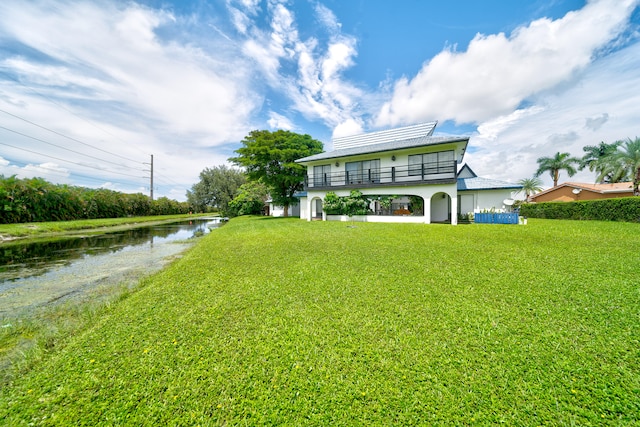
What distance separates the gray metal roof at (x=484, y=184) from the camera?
672 inches

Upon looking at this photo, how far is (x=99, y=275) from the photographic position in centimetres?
704

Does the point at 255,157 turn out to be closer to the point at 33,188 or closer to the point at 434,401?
the point at 33,188

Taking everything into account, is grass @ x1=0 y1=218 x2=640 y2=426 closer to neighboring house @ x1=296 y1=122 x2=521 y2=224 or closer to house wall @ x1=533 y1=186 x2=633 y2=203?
neighboring house @ x1=296 y1=122 x2=521 y2=224

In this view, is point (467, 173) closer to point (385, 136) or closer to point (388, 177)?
point (385, 136)

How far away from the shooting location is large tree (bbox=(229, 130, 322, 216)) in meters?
22.3

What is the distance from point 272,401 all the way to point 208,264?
18.7 feet

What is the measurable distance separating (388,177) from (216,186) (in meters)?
41.1

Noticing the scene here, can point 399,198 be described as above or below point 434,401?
above

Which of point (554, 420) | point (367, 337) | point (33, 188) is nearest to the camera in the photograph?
point (554, 420)

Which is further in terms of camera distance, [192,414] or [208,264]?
[208,264]

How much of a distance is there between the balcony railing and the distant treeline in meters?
23.6

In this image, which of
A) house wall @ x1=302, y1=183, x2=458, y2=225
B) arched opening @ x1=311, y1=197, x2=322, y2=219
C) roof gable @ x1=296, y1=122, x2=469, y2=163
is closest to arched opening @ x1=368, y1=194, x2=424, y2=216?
house wall @ x1=302, y1=183, x2=458, y2=225

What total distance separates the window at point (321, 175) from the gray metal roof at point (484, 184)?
10.8m

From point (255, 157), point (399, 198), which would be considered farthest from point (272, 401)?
point (255, 157)
